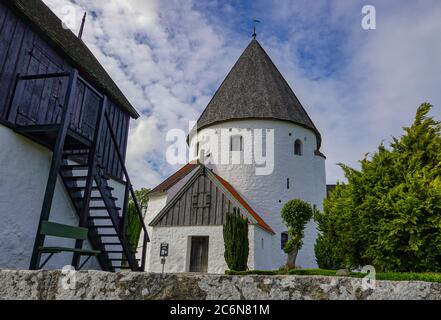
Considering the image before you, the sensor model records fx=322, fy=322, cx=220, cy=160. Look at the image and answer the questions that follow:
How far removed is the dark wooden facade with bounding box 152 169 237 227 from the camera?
1612 cm

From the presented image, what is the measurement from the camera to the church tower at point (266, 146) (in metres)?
20.0

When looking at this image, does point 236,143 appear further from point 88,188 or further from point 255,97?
point 88,188

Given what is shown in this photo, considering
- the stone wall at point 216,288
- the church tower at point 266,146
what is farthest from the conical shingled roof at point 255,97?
the stone wall at point 216,288

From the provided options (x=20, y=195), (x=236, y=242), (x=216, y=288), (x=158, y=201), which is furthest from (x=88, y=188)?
(x=158, y=201)

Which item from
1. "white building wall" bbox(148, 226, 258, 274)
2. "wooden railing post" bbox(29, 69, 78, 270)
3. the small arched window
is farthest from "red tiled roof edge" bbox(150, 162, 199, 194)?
"wooden railing post" bbox(29, 69, 78, 270)

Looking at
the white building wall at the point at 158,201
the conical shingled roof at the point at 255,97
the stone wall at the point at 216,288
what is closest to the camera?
the stone wall at the point at 216,288

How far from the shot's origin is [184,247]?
16109mm

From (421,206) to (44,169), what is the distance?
9.14 metres

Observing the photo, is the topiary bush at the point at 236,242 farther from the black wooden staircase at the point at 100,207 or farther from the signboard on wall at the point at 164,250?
the black wooden staircase at the point at 100,207

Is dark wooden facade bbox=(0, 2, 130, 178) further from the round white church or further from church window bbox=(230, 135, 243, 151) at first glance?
church window bbox=(230, 135, 243, 151)

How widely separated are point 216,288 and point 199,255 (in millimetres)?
14850

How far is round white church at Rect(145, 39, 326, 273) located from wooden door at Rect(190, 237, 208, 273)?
0.16 ft

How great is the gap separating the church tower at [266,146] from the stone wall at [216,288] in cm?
1689
